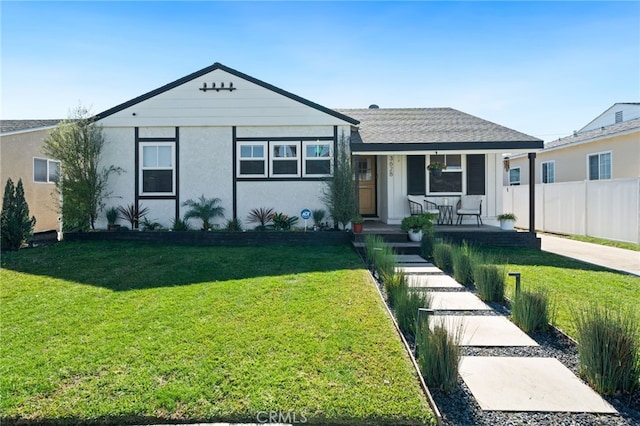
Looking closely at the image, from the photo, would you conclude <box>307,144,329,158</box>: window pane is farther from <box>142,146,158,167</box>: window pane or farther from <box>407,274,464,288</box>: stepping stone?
<box>407,274,464,288</box>: stepping stone

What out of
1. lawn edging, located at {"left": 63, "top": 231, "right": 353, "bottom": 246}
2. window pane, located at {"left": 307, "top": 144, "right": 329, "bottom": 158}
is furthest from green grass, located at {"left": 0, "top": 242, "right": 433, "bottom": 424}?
window pane, located at {"left": 307, "top": 144, "right": 329, "bottom": 158}

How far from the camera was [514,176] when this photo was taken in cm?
2106

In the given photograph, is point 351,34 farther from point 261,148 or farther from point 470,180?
point 470,180

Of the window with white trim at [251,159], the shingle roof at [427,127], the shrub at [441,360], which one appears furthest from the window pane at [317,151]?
the shrub at [441,360]

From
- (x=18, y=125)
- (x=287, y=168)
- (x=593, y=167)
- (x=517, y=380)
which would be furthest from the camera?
(x=593, y=167)

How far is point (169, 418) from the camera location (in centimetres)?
267

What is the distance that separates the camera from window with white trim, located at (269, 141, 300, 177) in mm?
11734

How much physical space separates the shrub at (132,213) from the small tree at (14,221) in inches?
91.5

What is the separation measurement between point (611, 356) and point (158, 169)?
1190cm

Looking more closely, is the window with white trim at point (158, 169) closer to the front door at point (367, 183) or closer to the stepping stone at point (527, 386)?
the front door at point (367, 183)

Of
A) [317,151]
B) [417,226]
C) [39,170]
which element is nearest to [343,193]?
[317,151]

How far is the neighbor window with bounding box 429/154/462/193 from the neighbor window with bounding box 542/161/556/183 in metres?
8.38

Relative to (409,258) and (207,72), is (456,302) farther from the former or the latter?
(207,72)

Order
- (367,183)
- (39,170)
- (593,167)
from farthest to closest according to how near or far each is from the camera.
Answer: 1. (593,167)
2. (39,170)
3. (367,183)
